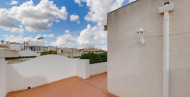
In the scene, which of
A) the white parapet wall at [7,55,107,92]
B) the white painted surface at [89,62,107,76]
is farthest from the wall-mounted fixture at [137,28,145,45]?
the white painted surface at [89,62,107,76]

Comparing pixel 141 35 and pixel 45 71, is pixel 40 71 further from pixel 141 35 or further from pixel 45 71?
pixel 141 35

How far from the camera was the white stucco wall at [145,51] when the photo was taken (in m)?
2.45

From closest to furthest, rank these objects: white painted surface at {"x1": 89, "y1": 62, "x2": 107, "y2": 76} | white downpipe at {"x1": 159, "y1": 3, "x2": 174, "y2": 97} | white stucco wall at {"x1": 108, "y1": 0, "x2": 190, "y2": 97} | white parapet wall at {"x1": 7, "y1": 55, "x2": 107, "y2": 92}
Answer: white stucco wall at {"x1": 108, "y1": 0, "x2": 190, "y2": 97} → white downpipe at {"x1": 159, "y1": 3, "x2": 174, "y2": 97} → white parapet wall at {"x1": 7, "y1": 55, "x2": 107, "y2": 92} → white painted surface at {"x1": 89, "y1": 62, "x2": 107, "y2": 76}

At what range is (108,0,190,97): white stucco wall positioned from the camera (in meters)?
2.45

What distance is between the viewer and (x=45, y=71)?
654 cm

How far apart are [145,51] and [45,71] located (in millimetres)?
7543

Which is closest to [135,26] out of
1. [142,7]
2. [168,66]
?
[142,7]

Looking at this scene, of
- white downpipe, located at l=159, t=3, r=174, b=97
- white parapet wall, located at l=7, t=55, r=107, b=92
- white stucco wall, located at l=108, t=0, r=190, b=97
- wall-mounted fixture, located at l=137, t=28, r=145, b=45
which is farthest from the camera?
white parapet wall, located at l=7, t=55, r=107, b=92

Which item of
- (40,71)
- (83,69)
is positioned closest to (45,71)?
(40,71)

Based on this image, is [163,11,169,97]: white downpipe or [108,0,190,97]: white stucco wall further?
[163,11,169,97]: white downpipe

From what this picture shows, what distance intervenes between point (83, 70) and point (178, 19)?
7.35m

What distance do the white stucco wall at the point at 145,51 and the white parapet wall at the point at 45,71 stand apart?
13.1 feet

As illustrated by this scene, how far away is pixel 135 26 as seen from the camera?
12.1 ft

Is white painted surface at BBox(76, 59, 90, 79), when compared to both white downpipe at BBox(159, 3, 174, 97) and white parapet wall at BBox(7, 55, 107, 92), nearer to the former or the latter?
white parapet wall at BBox(7, 55, 107, 92)
